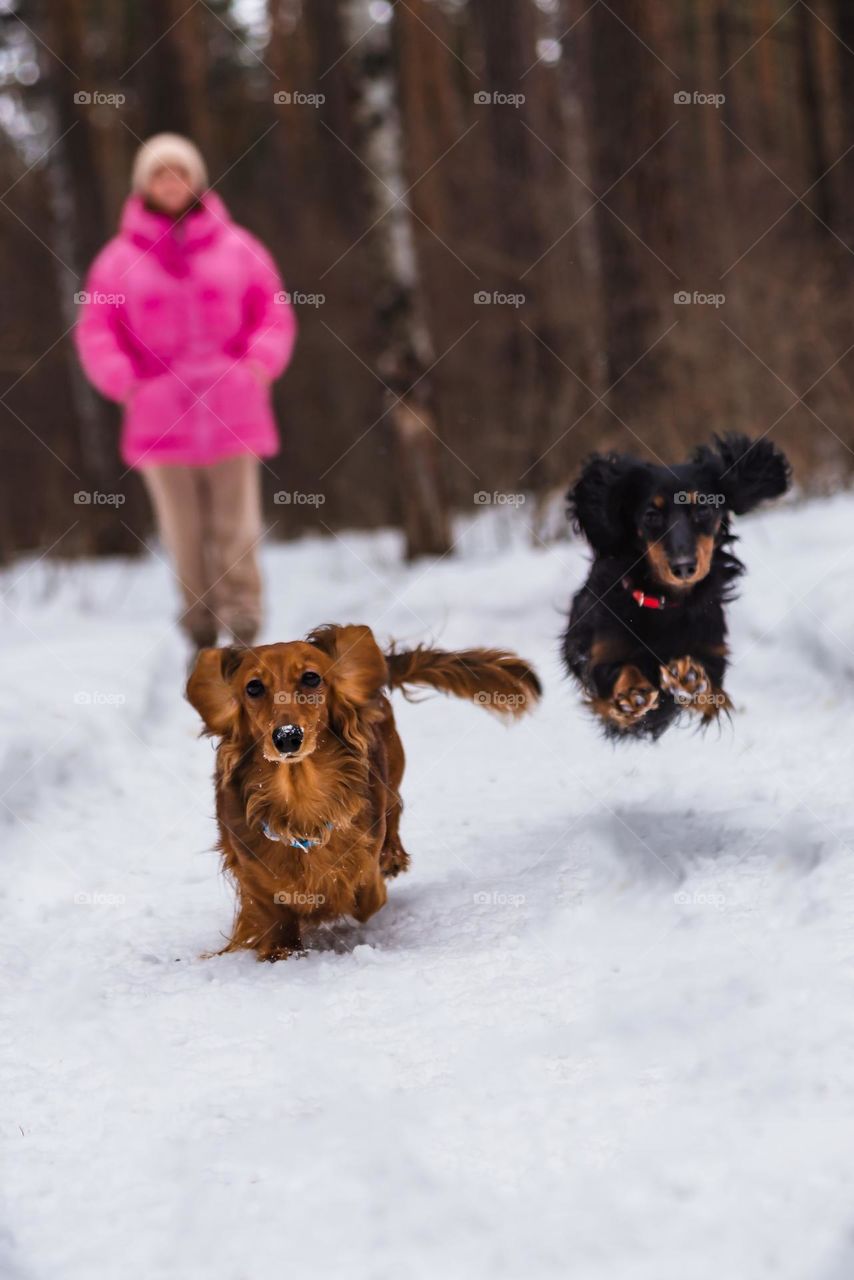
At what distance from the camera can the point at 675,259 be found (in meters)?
8.95

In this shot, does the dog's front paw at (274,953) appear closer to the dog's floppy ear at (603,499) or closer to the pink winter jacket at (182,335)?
the dog's floppy ear at (603,499)

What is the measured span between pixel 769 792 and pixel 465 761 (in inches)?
48.2

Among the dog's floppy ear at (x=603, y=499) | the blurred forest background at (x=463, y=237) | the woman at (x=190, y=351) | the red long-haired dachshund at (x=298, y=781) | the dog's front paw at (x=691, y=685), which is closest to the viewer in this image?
the red long-haired dachshund at (x=298, y=781)

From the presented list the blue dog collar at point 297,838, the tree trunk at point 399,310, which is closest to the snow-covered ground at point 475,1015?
the blue dog collar at point 297,838

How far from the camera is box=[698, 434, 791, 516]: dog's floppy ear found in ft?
13.0

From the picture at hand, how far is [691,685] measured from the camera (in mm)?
3695

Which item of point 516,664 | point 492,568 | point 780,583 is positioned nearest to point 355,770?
point 516,664

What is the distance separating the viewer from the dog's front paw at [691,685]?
12.1 feet

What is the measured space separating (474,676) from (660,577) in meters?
0.59

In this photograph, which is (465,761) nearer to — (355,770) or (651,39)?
(355,770)

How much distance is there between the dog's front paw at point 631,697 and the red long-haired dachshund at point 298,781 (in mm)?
689

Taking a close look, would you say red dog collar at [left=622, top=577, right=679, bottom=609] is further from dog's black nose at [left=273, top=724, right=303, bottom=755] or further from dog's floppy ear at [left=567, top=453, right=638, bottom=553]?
dog's black nose at [left=273, top=724, right=303, bottom=755]

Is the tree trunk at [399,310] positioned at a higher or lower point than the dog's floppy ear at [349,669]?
higher

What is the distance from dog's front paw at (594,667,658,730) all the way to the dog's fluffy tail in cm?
24
